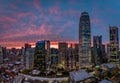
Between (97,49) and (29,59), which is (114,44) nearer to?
(97,49)

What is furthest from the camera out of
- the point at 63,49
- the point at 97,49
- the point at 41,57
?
the point at 97,49

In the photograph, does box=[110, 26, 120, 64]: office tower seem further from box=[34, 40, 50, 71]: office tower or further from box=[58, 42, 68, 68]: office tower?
box=[34, 40, 50, 71]: office tower

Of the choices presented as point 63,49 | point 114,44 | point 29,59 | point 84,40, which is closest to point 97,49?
point 114,44

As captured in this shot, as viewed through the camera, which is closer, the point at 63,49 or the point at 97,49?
the point at 63,49

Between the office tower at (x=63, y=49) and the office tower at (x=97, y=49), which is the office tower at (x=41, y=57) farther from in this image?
the office tower at (x=97, y=49)

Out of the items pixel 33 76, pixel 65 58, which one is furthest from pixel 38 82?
pixel 65 58

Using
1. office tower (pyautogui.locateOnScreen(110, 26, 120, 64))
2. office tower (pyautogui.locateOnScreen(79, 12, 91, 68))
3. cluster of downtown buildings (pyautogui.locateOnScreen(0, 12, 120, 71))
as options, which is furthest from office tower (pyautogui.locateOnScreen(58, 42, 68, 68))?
office tower (pyautogui.locateOnScreen(110, 26, 120, 64))

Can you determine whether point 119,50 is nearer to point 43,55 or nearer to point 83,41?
point 83,41
